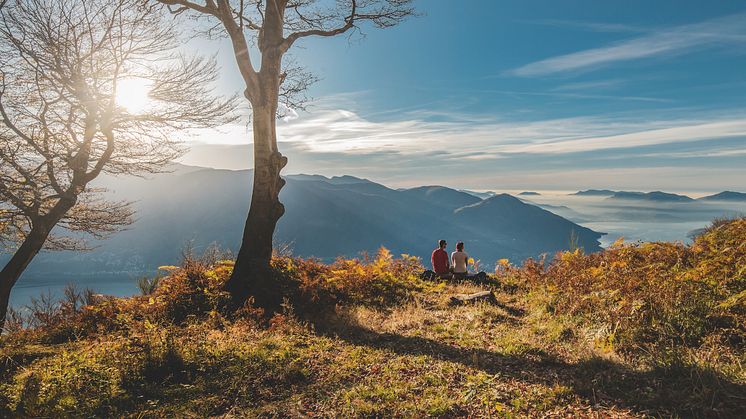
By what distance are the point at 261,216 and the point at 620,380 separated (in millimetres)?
8478

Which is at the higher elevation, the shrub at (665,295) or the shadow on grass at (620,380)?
the shrub at (665,295)

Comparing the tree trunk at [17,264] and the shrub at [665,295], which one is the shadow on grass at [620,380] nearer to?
the shrub at [665,295]

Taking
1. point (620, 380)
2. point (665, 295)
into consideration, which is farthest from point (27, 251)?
point (665, 295)

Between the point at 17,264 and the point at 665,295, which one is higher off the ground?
the point at 665,295

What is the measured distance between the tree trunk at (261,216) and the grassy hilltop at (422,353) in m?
0.71

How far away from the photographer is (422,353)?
6.35m

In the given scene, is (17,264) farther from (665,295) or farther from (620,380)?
(665,295)

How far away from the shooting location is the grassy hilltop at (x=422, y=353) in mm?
4480

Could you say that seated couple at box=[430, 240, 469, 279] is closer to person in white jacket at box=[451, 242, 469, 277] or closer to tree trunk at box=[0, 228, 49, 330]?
person in white jacket at box=[451, 242, 469, 277]

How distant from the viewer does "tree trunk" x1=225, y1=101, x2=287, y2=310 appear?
9.98 m

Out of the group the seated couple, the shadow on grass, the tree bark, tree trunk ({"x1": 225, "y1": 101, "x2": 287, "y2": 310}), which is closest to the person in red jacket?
the seated couple

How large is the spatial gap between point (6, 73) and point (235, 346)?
10.6 m

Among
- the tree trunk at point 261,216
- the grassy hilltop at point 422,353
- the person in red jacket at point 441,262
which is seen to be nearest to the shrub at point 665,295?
the grassy hilltop at point 422,353

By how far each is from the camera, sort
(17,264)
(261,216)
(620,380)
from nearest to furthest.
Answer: (620,380) → (261,216) → (17,264)
